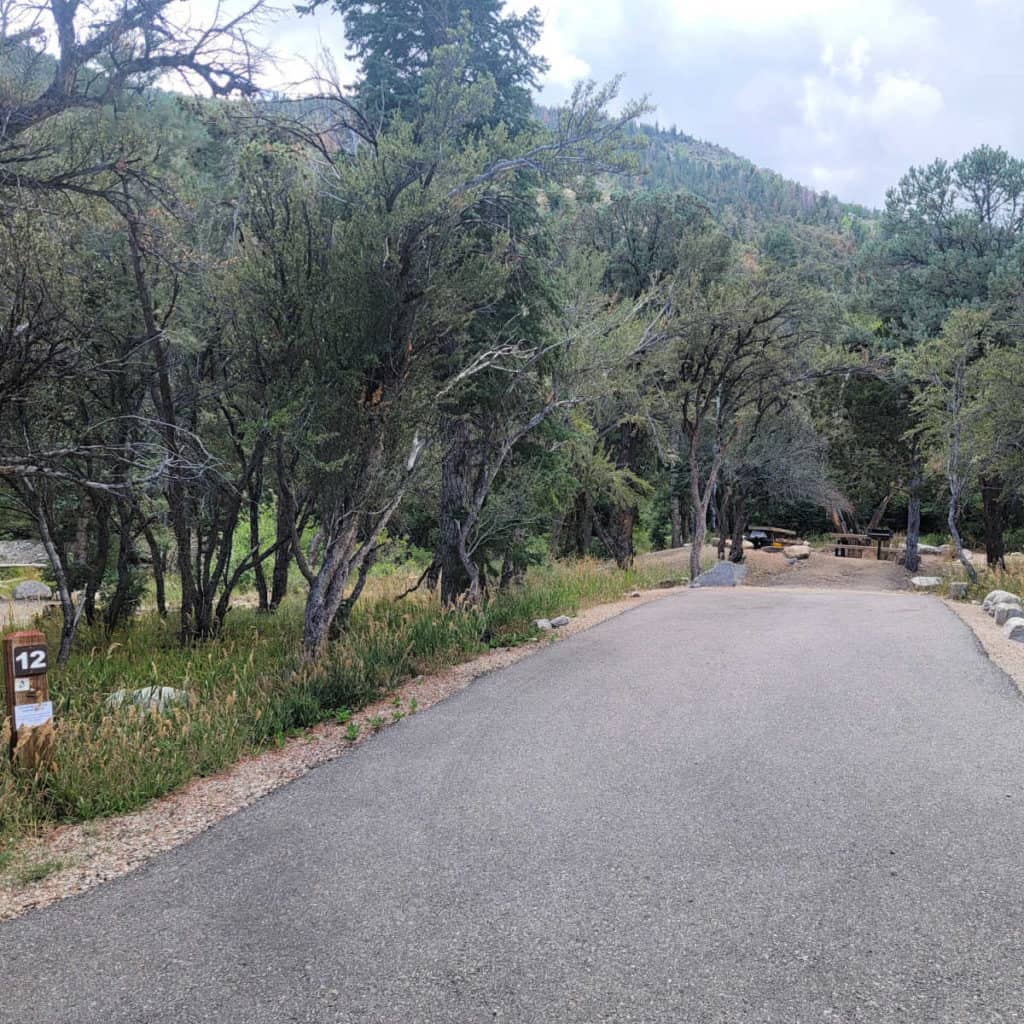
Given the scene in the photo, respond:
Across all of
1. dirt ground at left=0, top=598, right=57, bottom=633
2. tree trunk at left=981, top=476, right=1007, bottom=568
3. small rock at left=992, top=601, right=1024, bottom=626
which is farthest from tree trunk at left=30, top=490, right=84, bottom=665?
tree trunk at left=981, top=476, right=1007, bottom=568

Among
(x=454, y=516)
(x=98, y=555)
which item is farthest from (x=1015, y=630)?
(x=98, y=555)

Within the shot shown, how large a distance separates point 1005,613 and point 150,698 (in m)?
10.3

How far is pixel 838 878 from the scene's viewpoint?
3.12 m

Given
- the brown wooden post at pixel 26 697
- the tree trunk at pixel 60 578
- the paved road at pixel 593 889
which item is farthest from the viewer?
the tree trunk at pixel 60 578

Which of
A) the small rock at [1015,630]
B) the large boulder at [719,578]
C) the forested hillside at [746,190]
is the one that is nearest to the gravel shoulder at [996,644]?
the small rock at [1015,630]

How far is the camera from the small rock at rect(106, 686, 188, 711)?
5.58 m

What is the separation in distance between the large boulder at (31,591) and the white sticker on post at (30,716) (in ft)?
51.5

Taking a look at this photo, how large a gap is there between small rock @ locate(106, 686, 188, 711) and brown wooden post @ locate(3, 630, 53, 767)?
1.29 m

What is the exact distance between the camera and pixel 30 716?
4086mm

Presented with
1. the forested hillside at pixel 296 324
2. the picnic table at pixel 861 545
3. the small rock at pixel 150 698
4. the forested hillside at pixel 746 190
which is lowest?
the picnic table at pixel 861 545

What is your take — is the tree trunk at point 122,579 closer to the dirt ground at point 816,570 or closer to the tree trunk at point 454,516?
the tree trunk at point 454,516

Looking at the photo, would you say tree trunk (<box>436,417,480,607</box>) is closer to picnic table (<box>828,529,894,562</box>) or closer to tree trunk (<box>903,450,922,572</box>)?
tree trunk (<box>903,450,922,572</box>)

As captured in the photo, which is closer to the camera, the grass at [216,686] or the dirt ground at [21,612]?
the grass at [216,686]

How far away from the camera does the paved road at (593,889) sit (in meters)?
2.42
